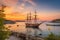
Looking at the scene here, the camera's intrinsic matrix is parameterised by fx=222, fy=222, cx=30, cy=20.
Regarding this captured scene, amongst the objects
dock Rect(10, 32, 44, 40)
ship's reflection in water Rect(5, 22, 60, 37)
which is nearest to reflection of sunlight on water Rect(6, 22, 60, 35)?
ship's reflection in water Rect(5, 22, 60, 37)

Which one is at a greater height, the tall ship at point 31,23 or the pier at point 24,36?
the tall ship at point 31,23

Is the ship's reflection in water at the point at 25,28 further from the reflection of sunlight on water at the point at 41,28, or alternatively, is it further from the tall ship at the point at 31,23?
the tall ship at the point at 31,23

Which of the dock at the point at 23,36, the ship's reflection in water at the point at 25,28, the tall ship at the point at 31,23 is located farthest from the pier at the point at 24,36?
the tall ship at the point at 31,23

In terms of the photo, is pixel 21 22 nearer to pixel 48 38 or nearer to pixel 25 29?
pixel 25 29

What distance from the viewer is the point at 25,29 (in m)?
6.75

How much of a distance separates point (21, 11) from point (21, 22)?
35cm

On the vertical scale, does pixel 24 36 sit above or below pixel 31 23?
below

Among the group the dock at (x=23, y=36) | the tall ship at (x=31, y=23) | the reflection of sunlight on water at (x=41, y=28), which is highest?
the tall ship at (x=31, y=23)

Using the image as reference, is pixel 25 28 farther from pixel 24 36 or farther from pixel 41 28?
pixel 41 28

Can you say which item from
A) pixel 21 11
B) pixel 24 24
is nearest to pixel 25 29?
pixel 24 24

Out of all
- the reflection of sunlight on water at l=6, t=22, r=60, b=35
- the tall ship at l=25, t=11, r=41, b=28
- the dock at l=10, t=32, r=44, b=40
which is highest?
the tall ship at l=25, t=11, r=41, b=28

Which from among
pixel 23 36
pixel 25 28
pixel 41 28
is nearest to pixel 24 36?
pixel 23 36

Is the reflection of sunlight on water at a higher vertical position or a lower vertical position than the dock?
higher

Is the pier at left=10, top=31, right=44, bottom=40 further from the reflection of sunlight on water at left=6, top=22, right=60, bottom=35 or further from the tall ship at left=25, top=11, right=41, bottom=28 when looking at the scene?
the tall ship at left=25, top=11, right=41, bottom=28
